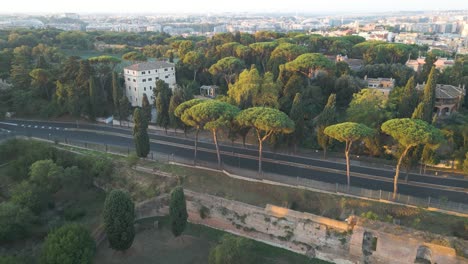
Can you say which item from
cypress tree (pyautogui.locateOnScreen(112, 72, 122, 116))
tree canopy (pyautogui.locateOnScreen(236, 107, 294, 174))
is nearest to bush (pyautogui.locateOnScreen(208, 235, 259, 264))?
tree canopy (pyautogui.locateOnScreen(236, 107, 294, 174))

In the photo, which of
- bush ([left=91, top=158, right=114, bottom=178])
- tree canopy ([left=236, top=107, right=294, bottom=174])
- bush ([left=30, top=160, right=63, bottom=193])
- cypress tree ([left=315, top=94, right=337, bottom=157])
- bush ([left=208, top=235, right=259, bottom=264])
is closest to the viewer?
bush ([left=208, top=235, right=259, bottom=264])

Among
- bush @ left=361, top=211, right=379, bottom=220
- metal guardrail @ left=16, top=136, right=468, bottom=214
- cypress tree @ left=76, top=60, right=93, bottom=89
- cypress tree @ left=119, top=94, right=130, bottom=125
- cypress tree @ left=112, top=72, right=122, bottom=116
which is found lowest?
bush @ left=361, top=211, right=379, bottom=220

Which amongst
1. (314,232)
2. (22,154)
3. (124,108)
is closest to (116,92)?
(124,108)

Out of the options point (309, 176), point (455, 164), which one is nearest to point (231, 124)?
point (309, 176)

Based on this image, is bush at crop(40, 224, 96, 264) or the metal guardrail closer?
bush at crop(40, 224, 96, 264)

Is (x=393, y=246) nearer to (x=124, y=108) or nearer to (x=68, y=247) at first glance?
(x=68, y=247)

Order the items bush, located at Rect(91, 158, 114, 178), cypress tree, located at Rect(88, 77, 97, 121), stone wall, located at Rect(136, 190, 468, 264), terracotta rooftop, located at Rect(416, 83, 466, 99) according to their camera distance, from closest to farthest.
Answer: stone wall, located at Rect(136, 190, 468, 264)
bush, located at Rect(91, 158, 114, 178)
terracotta rooftop, located at Rect(416, 83, 466, 99)
cypress tree, located at Rect(88, 77, 97, 121)

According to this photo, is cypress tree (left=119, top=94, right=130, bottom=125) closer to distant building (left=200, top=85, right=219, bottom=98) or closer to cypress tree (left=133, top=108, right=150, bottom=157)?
cypress tree (left=133, top=108, right=150, bottom=157)
